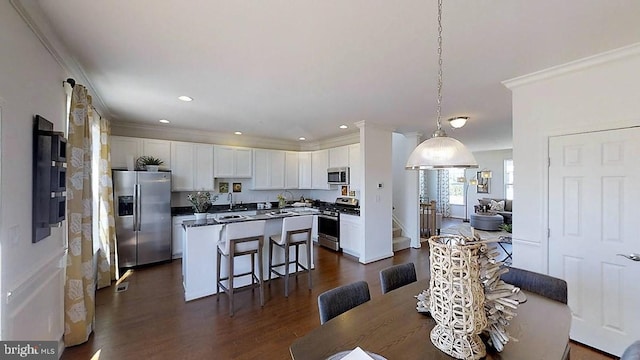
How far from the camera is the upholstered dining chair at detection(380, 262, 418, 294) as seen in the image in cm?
198

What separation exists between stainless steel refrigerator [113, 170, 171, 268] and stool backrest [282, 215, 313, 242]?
2604mm

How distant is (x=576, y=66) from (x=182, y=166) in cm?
596

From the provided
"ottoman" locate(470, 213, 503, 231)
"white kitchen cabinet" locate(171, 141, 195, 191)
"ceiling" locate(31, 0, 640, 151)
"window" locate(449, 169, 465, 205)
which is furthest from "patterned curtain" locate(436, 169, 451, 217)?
"white kitchen cabinet" locate(171, 141, 195, 191)

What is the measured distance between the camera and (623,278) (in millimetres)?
2143

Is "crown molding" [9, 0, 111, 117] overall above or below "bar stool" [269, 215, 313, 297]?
above

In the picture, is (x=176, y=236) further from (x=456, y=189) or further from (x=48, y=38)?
(x=456, y=189)

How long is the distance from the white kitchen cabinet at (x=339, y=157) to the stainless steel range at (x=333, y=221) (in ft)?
2.85

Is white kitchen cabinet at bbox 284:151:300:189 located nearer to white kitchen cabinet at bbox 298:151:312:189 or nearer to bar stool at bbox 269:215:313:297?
white kitchen cabinet at bbox 298:151:312:189

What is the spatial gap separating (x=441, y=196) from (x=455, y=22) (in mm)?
10268

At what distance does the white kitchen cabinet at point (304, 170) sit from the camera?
21.8 ft

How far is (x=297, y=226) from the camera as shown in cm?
355

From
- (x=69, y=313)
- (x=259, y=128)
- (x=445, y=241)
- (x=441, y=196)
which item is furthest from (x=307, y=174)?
(x=441, y=196)

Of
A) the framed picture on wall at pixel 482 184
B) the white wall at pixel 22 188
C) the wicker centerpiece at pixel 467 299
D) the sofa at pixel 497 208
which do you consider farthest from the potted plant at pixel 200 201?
the framed picture on wall at pixel 482 184

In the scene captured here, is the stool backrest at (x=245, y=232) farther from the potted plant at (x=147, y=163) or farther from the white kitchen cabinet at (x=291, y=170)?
the white kitchen cabinet at (x=291, y=170)
